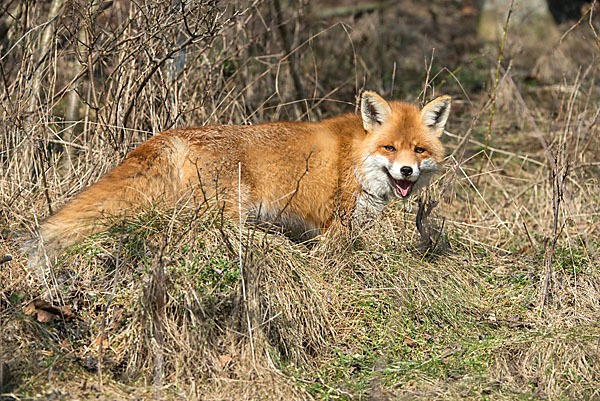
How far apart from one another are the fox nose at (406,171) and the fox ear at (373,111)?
1.70ft

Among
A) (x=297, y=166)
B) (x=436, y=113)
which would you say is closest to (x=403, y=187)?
(x=436, y=113)

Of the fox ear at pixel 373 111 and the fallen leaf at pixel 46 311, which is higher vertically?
the fox ear at pixel 373 111

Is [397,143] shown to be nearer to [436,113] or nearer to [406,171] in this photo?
[406,171]

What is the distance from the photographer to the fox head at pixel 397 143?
4836mm

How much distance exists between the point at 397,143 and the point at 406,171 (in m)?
0.30

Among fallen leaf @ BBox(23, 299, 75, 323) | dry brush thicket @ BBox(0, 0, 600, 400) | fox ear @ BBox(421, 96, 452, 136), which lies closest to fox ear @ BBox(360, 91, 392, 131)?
fox ear @ BBox(421, 96, 452, 136)

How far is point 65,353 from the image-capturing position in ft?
11.4

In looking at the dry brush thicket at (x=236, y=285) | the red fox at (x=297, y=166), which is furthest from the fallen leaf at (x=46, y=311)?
the red fox at (x=297, y=166)

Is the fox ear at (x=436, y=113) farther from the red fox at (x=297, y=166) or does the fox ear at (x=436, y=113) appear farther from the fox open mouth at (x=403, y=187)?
the fox open mouth at (x=403, y=187)

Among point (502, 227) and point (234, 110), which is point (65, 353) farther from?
point (502, 227)

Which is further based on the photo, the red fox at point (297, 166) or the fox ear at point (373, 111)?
the fox ear at point (373, 111)

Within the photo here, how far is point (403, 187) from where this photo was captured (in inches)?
194

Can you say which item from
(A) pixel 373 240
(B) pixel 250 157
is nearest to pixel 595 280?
(A) pixel 373 240

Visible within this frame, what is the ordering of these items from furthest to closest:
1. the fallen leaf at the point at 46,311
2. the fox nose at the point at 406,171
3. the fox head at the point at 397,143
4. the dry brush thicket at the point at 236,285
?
the fox head at the point at 397,143 → the fox nose at the point at 406,171 → the fallen leaf at the point at 46,311 → the dry brush thicket at the point at 236,285
